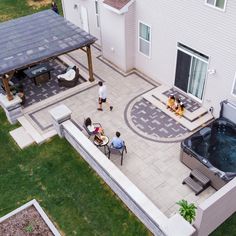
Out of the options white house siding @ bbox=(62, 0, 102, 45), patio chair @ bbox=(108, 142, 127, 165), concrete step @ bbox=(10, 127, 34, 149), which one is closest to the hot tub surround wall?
patio chair @ bbox=(108, 142, 127, 165)

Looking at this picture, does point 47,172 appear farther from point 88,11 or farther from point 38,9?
point 38,9

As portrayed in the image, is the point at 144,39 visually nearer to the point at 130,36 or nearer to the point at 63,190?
the point at 130,36

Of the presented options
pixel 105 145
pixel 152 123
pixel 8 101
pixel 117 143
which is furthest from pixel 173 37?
pixel 8 101

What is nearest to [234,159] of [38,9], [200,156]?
[200,156]

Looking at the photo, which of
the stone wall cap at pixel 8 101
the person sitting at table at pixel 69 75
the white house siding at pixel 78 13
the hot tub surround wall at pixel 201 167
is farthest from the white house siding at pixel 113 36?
the hot tub surround wall at pixel 201 167

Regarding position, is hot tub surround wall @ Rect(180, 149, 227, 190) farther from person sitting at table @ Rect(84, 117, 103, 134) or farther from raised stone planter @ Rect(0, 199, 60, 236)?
raised stone planter @ Rect(0, 199, 60, 236)

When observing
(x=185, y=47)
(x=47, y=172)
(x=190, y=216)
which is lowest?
(x=47, y=172)
